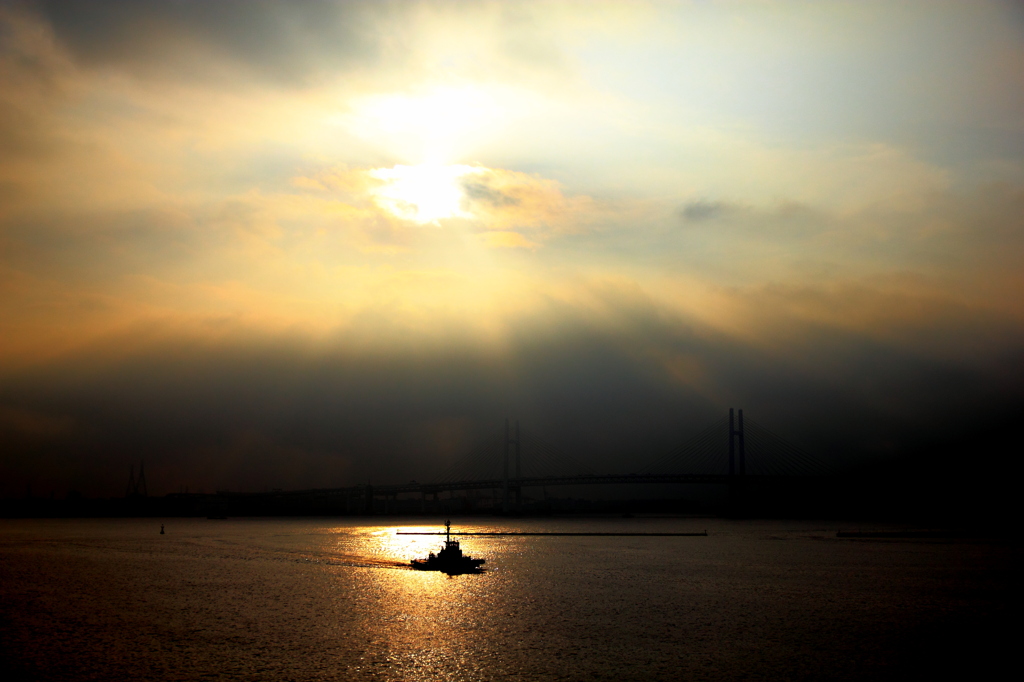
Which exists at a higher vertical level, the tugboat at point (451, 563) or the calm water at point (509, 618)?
the calm water at point (509, 618)

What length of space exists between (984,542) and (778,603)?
58919mm

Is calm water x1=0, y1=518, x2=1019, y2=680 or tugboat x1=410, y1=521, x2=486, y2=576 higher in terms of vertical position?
calm water x1=0, y1=518, x2=1019, y2=680

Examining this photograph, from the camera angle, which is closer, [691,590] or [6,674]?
[6,674]

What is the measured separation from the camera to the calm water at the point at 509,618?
22250 millimetres

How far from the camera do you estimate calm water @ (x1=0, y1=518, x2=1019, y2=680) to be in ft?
73.0

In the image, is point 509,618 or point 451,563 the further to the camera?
point 451,563

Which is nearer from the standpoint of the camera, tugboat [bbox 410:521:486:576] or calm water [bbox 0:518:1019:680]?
calm water [bbox 0:518:1019:680]

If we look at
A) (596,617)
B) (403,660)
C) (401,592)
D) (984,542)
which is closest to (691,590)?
(596,617)

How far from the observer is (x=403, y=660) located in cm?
2277

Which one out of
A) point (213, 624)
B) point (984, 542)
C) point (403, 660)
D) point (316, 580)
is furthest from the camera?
point (984, 542)

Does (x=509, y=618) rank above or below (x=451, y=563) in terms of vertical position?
above

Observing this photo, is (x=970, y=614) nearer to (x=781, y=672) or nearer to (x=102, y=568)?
(x=781, y=672)

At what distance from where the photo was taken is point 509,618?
1179 inches

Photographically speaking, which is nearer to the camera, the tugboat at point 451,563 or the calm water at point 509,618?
the calm water at point 509,618
